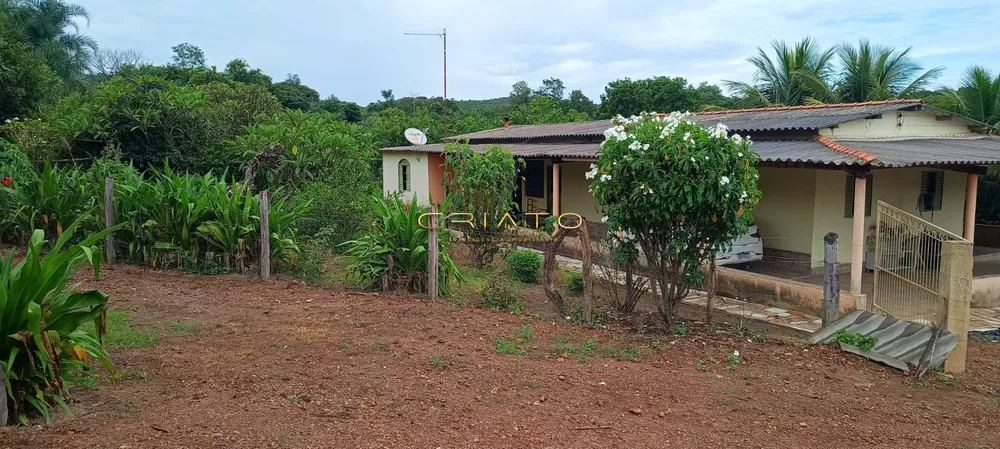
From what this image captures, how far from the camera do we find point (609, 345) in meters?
6.04

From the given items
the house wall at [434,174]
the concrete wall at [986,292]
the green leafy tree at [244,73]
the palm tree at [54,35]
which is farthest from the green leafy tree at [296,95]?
the concrete wall at [986,292]

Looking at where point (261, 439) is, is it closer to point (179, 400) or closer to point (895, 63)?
point (179, 400)

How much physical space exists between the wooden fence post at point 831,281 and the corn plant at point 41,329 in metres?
5.96

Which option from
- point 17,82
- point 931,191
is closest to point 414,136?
point 17,82

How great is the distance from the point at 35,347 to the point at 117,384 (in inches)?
34.4

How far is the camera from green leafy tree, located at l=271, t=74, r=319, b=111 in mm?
39353

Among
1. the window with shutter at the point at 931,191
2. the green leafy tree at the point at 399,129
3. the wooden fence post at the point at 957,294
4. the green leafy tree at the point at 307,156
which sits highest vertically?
the green leafy tree at the point at 399,129

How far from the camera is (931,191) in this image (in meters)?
12.6

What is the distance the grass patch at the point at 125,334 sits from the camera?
17.9 feet

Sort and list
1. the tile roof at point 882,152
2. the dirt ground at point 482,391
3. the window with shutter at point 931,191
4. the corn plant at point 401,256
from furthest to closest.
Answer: the window with shutter at point 931,191 < the tile roof at point 882,152 < the corn plant at point 401,256 < the dirt ground at point 482,391

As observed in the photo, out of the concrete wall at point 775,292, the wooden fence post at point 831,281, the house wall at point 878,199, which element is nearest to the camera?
the wooden fence post at point 831,281

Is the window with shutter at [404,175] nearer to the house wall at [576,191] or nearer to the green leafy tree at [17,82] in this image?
the house wall at [576,191]

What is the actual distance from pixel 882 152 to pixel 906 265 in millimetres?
2422

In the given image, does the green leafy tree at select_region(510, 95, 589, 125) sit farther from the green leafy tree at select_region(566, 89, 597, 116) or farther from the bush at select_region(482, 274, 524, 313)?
the bush at select_region(482, 274, 524, 313)
